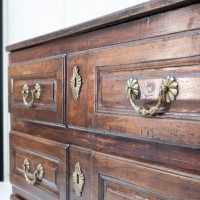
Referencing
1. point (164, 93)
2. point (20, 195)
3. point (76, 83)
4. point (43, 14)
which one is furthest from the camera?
point (43, 14)

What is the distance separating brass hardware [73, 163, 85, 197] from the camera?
0.72 meters

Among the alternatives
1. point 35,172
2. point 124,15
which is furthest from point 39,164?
point 124,15

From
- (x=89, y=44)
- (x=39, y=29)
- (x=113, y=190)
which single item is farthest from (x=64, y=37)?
(x=39, y=29)

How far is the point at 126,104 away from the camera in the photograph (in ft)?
1.98

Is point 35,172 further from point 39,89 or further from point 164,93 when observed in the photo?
point 164,93

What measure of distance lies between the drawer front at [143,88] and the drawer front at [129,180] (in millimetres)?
53

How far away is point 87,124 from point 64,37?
21 centimetres

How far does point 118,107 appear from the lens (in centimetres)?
62

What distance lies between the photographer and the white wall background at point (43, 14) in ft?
4.80

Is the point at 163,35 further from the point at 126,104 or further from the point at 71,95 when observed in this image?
the point at 71,95

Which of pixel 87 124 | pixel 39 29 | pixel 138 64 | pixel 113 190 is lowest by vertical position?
pixel 113 190

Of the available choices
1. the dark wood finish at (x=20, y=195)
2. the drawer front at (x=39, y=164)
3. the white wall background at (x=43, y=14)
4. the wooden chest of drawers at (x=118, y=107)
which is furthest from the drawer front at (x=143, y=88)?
the white wall background at (x=43, y=14)

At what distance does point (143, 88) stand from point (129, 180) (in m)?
0.16

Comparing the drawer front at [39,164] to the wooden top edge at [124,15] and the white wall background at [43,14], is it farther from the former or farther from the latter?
the white wall background at [43,14]
